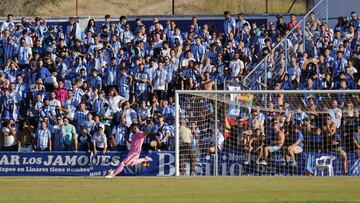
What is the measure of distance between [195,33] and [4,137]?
27.4 feet

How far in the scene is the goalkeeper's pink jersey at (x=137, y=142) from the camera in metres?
28.5

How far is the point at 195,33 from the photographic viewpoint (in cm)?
3622

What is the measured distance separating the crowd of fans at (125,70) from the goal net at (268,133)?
1.42 m

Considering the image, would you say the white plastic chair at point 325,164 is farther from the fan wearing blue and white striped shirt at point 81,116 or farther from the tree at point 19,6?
the tree at point 19,6

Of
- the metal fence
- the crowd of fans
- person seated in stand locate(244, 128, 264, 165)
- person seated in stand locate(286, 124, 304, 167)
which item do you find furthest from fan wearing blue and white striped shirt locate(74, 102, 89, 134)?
the metal fence

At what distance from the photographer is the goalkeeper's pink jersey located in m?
28.5

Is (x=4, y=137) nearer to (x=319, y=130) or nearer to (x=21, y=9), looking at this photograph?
(x=319, y=130)

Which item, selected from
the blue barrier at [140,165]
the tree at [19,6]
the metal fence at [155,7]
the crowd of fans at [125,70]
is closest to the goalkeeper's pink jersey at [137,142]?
the blue barrier at [140,165]

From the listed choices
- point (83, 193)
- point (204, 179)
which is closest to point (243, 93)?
point (204, 179)

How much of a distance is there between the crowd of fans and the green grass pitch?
4.95 m

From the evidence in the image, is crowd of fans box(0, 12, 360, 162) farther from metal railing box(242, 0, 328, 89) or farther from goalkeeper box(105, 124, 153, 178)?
goalkeeper box(105, 124, 153, 178)

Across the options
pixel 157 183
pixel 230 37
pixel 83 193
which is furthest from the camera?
pixel 230 37

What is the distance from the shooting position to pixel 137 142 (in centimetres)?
2870

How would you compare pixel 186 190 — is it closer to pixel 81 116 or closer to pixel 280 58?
pixel 81 116
